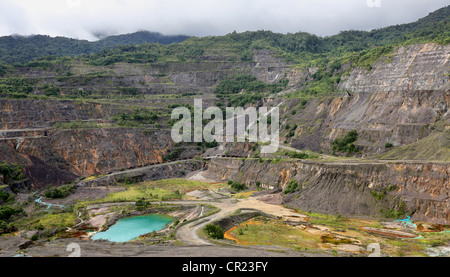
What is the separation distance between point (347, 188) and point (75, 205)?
40233 mm

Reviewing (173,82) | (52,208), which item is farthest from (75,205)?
(173,82)

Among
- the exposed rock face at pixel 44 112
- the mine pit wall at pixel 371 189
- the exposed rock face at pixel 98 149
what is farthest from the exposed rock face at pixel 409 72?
the exposed rock face at pixel 44 112

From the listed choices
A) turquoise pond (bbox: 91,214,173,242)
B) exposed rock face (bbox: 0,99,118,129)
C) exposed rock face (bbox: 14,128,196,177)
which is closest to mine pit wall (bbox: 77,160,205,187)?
exposed rock face (bbox: 14,128,196,177)

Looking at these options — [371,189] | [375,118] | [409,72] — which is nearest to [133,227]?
[371,189]

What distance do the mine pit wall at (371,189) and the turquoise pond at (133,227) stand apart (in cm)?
1900

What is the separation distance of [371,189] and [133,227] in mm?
31470

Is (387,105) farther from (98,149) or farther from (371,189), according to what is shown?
(98,149)

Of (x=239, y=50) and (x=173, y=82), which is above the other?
(x=239, y=50)

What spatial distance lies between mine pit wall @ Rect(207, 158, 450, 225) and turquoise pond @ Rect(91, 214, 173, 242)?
62.3ft

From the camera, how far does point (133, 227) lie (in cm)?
5019

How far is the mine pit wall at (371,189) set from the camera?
44.2m

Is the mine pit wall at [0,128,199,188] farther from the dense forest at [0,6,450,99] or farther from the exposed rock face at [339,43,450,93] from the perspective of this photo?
the exposed rock face at [339,43,450,93]
